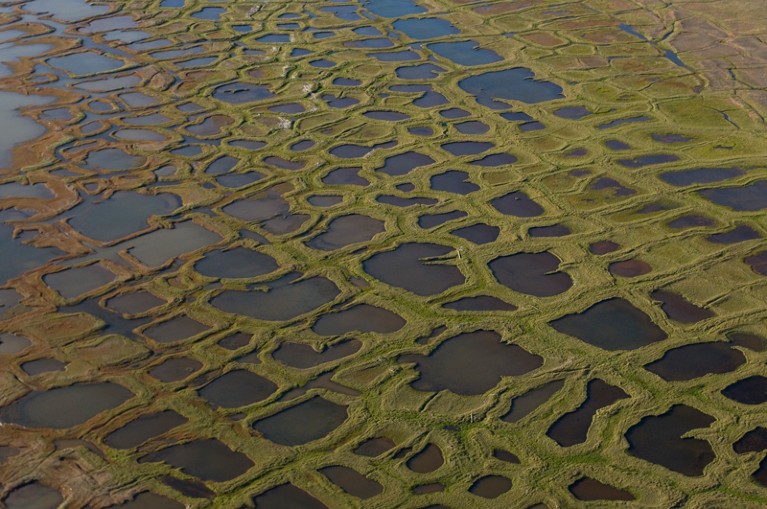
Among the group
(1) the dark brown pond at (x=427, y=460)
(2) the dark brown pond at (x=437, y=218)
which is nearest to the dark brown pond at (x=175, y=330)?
(1) the dark brown pond at (x=427, y=460)

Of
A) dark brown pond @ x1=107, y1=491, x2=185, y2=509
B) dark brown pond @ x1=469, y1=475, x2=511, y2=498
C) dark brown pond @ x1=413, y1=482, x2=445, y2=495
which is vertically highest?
dark brown pond @ x1=469, y1=475, x2=511, y2=498

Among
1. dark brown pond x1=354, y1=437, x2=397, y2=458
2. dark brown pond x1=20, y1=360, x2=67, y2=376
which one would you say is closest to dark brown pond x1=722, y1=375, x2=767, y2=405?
dark brown pond x1=354, y1=437, x2=397, y2=458

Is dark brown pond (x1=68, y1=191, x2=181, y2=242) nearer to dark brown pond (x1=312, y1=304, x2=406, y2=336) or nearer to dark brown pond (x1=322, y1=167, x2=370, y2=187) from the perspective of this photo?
dark brown pond (x1=322, y1=167, x2=370, y2=187)

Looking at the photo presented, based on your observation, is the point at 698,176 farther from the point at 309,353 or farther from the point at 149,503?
the point at 149,503

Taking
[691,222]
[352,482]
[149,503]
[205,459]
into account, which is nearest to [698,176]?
[691,222]

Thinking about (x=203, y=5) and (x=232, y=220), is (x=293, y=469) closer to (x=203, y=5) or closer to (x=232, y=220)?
(x=232, y=220)

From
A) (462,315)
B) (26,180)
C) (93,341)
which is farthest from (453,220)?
(26,180)

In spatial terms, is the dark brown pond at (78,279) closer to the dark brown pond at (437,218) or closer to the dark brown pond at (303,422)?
the dark brown pond at (303,422)
